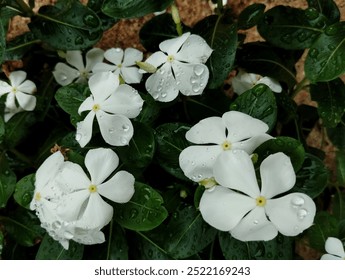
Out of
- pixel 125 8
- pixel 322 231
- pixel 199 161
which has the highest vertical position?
pixel 125 8

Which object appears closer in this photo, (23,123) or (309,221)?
(309,221)

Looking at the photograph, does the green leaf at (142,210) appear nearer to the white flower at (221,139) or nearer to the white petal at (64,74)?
the white flower at (221,139)

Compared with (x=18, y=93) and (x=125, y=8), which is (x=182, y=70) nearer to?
(x=125, y=8)

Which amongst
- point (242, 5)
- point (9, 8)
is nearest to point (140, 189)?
point (9, 8)

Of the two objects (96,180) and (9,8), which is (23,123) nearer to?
(9,8)

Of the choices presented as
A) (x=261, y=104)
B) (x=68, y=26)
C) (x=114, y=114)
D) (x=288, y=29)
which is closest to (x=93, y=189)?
(x=114, y=114)

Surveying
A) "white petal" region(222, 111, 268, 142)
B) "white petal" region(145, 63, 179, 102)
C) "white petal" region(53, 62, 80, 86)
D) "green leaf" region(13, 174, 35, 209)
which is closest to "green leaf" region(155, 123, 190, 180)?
"white petal" region(145, 63, 179, 102)
